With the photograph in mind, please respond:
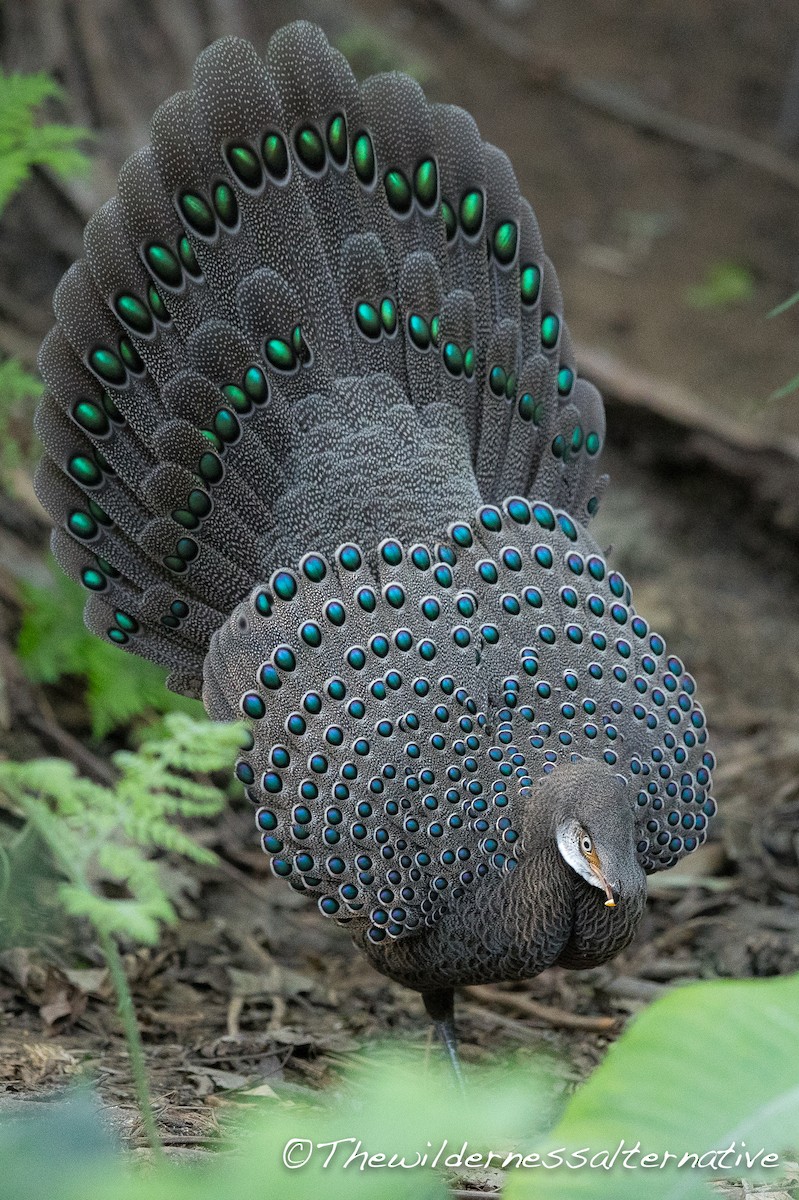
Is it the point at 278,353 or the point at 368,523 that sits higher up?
the point at 278,353

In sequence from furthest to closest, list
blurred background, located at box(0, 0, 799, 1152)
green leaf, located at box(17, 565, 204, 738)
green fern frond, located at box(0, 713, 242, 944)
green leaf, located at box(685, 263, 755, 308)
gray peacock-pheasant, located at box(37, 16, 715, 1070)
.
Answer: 1. green leaf, located at box(685, 263, 755, 308)
2. green leaf, located at box(17, 565, 204, 738)
3. blurred background, located at box(0, 0, 799, 1152)
4. gray peacock-pheasant, located at box(37, 16, 715, 1070)
5. green fern frond, located at box(0, 713, 242, 944)

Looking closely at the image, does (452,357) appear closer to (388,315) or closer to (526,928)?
(388,315)

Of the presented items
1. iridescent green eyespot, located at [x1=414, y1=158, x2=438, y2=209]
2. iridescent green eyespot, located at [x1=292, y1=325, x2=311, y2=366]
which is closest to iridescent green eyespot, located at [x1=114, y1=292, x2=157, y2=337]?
iridescent green eyespot, located at [x1=292, y1=325, x2=311, y2=366]

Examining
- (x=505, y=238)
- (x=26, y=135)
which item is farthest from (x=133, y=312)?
A: (x=26, y=135)

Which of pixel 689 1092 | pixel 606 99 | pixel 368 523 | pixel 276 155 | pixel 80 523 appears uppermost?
pixel 606 99

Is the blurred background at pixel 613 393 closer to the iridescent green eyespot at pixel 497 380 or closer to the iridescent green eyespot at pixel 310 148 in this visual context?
the iridescent green eyespot at pixel 497 380

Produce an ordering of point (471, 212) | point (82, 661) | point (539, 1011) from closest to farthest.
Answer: point (471, 212), point (539, 1011), point (82, 661)

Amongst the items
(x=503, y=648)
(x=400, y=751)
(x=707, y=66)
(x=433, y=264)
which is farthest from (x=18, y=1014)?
(x=707, y=66)

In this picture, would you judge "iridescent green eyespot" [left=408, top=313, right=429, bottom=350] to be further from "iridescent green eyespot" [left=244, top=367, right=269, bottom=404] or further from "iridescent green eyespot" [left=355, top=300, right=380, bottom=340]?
"iridescent green eyespot" [left=244, top=367, right=269, bottom=404]
